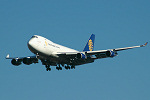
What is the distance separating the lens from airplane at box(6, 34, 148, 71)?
63.5m

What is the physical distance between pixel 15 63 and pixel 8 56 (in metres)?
2.78

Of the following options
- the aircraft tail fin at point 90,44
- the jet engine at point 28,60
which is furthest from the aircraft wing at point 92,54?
the aircraft tail fin at point 90,44

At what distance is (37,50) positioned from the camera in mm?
63031

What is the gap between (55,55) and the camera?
65875mm

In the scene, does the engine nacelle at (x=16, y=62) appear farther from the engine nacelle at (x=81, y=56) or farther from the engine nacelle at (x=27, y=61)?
the engine nacelle at (x=81, y=56)

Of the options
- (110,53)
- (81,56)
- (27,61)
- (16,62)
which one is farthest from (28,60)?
(110,53)

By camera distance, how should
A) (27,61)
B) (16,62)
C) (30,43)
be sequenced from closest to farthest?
(30,43)
(27,61)
(16,62)

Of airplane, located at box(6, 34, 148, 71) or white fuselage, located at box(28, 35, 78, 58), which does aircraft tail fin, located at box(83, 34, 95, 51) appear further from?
white fuselage, located at box(28, 35, 78, 58)

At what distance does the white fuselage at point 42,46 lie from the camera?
2474 inches

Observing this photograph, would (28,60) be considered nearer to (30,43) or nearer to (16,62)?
(16,62)

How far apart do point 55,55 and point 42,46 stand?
3717 mm

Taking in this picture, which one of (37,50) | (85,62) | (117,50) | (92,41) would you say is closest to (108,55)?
(117,50)

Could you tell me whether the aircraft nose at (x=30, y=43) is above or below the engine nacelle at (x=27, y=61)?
above

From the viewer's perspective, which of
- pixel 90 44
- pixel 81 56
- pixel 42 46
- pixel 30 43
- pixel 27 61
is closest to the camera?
pixel 30 43
